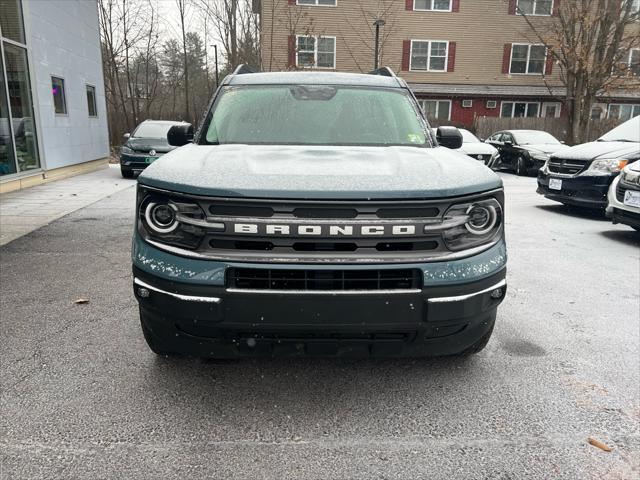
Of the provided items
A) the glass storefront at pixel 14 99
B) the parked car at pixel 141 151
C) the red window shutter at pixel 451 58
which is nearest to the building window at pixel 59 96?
the glass storefront at pixel 14 99

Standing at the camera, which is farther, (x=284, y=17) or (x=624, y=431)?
(x=284, y=17)

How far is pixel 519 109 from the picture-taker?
26984 millimetres

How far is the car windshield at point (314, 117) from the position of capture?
11.2ft

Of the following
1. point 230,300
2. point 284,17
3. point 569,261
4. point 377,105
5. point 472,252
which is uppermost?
point 284,17

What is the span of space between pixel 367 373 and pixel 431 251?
1042 mm

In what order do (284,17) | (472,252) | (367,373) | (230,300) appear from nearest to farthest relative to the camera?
(230,300), (472,252), (367,373), (284,17)

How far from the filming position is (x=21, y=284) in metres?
4.55

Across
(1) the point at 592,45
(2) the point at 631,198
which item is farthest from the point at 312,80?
(1) the point at 592,45

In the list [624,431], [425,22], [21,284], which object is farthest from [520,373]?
[425,22]

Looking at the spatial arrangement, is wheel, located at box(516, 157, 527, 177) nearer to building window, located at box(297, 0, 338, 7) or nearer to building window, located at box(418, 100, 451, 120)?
building window, located at box(418, 100, 451, 120)

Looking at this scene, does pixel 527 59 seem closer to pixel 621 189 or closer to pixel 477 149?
pixel 477 149

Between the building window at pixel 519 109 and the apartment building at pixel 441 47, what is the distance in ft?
0.19

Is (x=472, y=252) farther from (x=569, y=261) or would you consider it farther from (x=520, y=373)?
(x=569, y=261)

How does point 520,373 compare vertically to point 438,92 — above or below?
below
